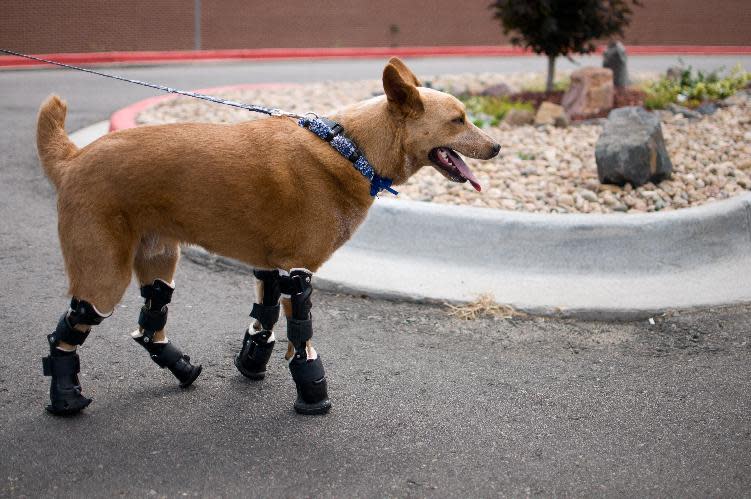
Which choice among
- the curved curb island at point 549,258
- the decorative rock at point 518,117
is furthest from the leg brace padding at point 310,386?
the decorative rock at point 518,117

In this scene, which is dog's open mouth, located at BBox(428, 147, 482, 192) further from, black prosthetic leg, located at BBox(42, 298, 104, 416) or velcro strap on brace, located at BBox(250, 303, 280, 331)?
black prosthetic leg, located at BBox(42, 298, 104, 416)

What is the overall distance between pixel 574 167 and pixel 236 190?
449 cm

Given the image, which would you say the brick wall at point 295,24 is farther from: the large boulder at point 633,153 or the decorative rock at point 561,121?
the large boulder at point 633,153

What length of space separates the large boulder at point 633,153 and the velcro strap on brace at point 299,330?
3.86 meters

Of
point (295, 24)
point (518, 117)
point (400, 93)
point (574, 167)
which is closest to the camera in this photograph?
point (400, 93)

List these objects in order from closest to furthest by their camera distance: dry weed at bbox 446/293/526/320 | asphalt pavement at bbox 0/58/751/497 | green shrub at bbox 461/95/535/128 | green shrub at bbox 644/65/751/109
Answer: asphalt pavement at bbox 0/58/751/497
dry weed at bbox 446/293/526/320
green shrub at bbox 461/95/535/128
green shrub at bbox 644/65/751/109

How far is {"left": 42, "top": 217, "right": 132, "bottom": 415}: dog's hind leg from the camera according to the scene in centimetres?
351

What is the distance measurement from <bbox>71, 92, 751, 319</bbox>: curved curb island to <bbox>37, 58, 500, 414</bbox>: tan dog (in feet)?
5.59

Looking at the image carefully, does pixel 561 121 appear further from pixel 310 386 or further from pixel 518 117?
pixel 310 386

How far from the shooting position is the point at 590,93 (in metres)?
9.81

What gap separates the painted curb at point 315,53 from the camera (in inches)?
667

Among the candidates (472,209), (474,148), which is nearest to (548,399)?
(474,148)

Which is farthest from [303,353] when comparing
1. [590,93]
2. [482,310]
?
[590,93]

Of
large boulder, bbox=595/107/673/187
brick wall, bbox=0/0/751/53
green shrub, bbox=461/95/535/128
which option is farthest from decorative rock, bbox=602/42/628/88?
brick wall, bbox=0/0/751/53
